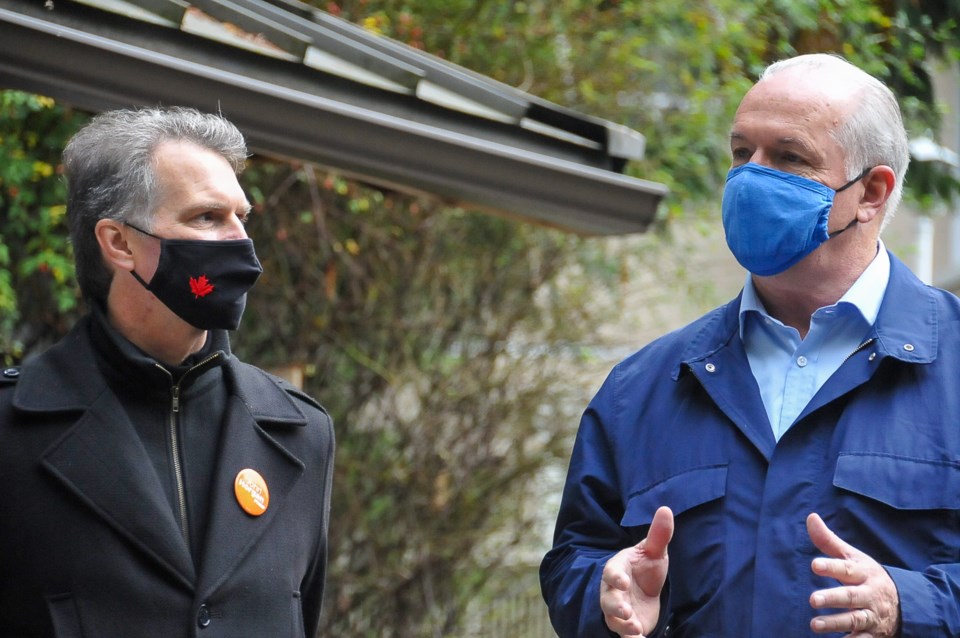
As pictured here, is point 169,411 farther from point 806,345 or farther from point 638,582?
point 806,345

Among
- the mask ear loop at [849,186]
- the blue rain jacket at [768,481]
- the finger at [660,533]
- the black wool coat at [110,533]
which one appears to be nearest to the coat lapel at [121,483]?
the black wool coat at [110,533]

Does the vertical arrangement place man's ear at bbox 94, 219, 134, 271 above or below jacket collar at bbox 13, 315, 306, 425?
above

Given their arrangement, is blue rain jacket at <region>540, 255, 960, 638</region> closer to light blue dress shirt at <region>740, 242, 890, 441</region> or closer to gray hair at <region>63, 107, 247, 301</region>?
light blue dress shirt at <region>740, 242, 890, 441</region>

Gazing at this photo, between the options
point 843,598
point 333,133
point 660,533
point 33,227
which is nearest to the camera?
point 843,598

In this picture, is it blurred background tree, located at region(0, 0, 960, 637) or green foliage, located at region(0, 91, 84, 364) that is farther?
blurred background tree, located at region(0, 0, 960, 637)

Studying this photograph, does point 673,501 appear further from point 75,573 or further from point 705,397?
point 75,573

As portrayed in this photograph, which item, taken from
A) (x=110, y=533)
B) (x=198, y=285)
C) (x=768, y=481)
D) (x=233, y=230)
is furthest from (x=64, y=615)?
(x=768, y=481)

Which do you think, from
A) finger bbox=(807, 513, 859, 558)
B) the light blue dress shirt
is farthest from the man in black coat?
finger bbox=(807, 513, 859, 558)

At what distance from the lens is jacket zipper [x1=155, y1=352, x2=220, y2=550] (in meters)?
2.74

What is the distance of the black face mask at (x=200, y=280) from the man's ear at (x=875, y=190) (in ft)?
4.41

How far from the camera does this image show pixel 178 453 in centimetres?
279

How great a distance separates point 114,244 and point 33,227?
9.95 ft

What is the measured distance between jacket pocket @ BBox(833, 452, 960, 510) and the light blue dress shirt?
0.18 meters

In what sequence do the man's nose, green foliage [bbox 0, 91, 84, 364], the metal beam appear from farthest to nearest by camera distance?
green foliage [bbox 0, 91, 84, 364]
the metal beam
the man's nose
